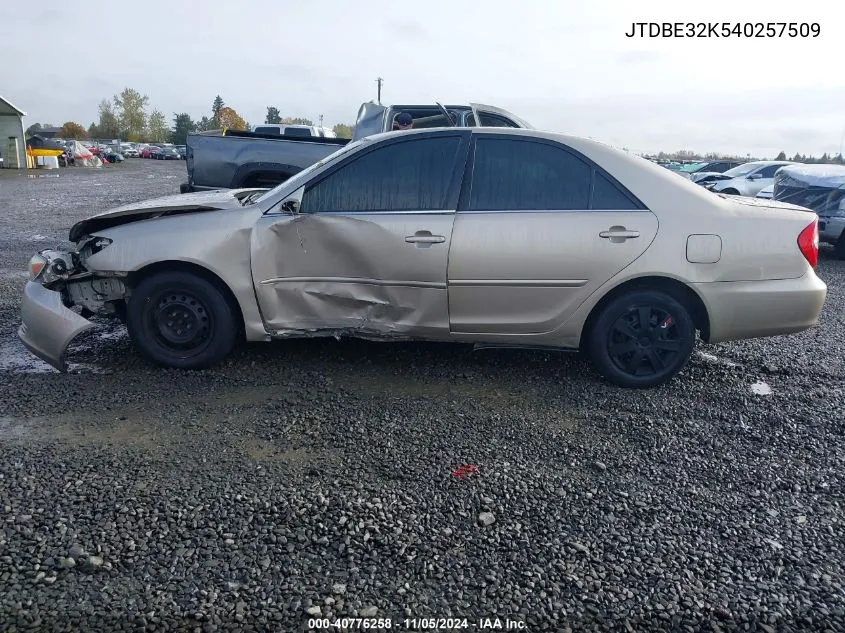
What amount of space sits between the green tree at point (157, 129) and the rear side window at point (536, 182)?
111 m

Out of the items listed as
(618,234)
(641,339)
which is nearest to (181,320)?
(618,234)

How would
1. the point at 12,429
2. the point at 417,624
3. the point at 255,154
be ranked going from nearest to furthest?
1. the point at 417,624
2. the point at 12,429
3. the point at 255,154

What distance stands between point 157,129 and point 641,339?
114840 mm

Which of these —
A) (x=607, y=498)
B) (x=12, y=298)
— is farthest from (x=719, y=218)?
(x=12, y=298)

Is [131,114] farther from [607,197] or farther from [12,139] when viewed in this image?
[607,197]

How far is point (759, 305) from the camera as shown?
4.56 meters

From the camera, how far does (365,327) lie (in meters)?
4.74

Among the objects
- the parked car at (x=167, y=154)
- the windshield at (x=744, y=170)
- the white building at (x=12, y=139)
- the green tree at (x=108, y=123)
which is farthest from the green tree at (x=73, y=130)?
the windshield at (x=744, y=170)

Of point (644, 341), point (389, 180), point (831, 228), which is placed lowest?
point (644, 341)

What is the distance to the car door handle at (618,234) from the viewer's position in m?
4.48

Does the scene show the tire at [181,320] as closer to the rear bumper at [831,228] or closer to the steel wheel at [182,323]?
the steel wheel at [182,323]

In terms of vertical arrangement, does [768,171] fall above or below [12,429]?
above

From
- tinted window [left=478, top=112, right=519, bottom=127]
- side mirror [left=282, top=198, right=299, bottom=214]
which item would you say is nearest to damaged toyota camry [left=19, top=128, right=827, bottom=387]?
side mirror [left=282, top=198, right=299, bottom=214]

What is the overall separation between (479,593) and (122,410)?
8.52 feet
